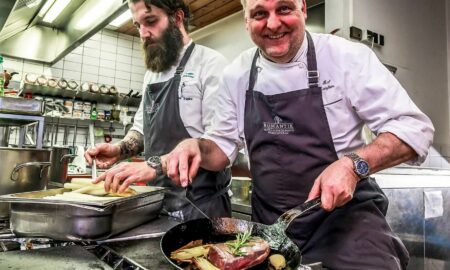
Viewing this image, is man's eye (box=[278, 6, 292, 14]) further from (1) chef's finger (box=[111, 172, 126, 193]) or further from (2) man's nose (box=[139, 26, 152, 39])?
(2) man's nose (box=[139, 26, 152, 39])

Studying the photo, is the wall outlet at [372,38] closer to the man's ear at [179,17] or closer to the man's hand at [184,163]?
the man's ear at [179,17]

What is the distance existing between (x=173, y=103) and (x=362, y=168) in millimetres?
987

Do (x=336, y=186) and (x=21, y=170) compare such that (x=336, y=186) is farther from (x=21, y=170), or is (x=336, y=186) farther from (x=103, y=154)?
(x=21, y=170)

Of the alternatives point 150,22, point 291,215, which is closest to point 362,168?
point 291,215

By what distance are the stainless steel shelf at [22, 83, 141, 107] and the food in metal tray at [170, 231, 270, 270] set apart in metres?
4.29

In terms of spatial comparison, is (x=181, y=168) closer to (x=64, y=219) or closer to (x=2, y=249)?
(x=64, y=219)

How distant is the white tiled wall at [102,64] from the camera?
484cm

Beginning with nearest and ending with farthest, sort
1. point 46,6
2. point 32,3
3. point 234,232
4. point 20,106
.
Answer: point 234,232, point 20,106, point 32,3, point 46,6

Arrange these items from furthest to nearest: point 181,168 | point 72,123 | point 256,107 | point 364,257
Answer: point 72,123
point 256,107
point 181,168
point 364,257

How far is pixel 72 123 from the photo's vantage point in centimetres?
488

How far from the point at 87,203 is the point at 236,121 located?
71 cm

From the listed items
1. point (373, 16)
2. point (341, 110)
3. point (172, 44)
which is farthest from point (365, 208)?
point (373, 16)

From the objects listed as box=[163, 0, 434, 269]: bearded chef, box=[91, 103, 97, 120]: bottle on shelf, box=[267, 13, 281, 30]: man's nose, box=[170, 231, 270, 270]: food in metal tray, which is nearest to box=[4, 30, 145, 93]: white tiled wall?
box=[91, 103, 97, 120]: bottle on shelf

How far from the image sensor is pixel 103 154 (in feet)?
5.13
